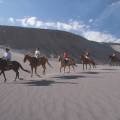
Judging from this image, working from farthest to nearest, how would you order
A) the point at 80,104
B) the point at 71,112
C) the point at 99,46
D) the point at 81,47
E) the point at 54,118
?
the point at 99,46
the point at 81,47
the point at 80,104
the point at 71,112
the point at 54,118

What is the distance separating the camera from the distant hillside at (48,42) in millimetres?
77750

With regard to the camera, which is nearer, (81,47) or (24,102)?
(24,102)

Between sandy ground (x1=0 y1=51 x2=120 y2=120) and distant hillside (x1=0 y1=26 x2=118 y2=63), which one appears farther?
distant hillside (x1=0 y1=26 x2=118 y2=63)

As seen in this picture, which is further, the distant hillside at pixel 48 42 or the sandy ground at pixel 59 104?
the distant hillside at pixel 48 42

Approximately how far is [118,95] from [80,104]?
116 inches

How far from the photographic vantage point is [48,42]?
82438 millimetres

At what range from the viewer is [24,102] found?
44.1ft

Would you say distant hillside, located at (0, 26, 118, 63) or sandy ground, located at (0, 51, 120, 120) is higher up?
distant hillside, located at (0, 26, 118, 63)

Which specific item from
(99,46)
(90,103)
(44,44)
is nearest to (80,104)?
(90,103)

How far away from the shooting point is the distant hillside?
255 ft

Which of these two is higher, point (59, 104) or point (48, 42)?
point (48, 42)

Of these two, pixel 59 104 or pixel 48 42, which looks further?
pixel 48 42

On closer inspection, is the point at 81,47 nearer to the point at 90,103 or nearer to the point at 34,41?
the point at 34,41

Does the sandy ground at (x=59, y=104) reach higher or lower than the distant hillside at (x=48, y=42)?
lower
